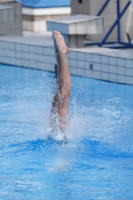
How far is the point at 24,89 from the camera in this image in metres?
9.88

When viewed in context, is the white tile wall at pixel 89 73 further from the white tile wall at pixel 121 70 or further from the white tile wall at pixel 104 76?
the white tile wall at pixel 121 70

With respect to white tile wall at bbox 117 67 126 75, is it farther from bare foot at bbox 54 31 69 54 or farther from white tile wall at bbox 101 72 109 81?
bare foot at bbox 54 31 69 54

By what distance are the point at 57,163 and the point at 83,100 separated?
9.78ft

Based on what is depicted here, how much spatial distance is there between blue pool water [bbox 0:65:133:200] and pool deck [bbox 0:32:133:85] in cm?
46

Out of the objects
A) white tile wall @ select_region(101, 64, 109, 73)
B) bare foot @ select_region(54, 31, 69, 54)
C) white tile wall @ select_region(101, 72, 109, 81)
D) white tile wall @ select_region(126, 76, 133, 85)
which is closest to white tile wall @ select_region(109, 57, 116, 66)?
white tile wall @ select_region(101, 64, 109, 73)

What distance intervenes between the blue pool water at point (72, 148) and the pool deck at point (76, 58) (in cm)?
46

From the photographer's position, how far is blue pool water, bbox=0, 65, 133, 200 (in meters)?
5.54

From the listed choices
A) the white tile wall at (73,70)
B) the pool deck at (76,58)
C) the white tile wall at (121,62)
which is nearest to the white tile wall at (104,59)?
the pool deck at (76,58)

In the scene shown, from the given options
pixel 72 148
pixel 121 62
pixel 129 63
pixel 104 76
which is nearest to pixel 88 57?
pixel 104 76

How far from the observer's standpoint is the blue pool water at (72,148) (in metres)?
5.54

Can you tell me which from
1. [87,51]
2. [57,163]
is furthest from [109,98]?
[57,163]

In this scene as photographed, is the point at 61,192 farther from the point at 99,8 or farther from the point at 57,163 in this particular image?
the point at 99,8

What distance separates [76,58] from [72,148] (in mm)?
4429

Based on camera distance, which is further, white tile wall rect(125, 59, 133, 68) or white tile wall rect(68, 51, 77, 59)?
white tile wall rect(68, 51, 77, 59)
